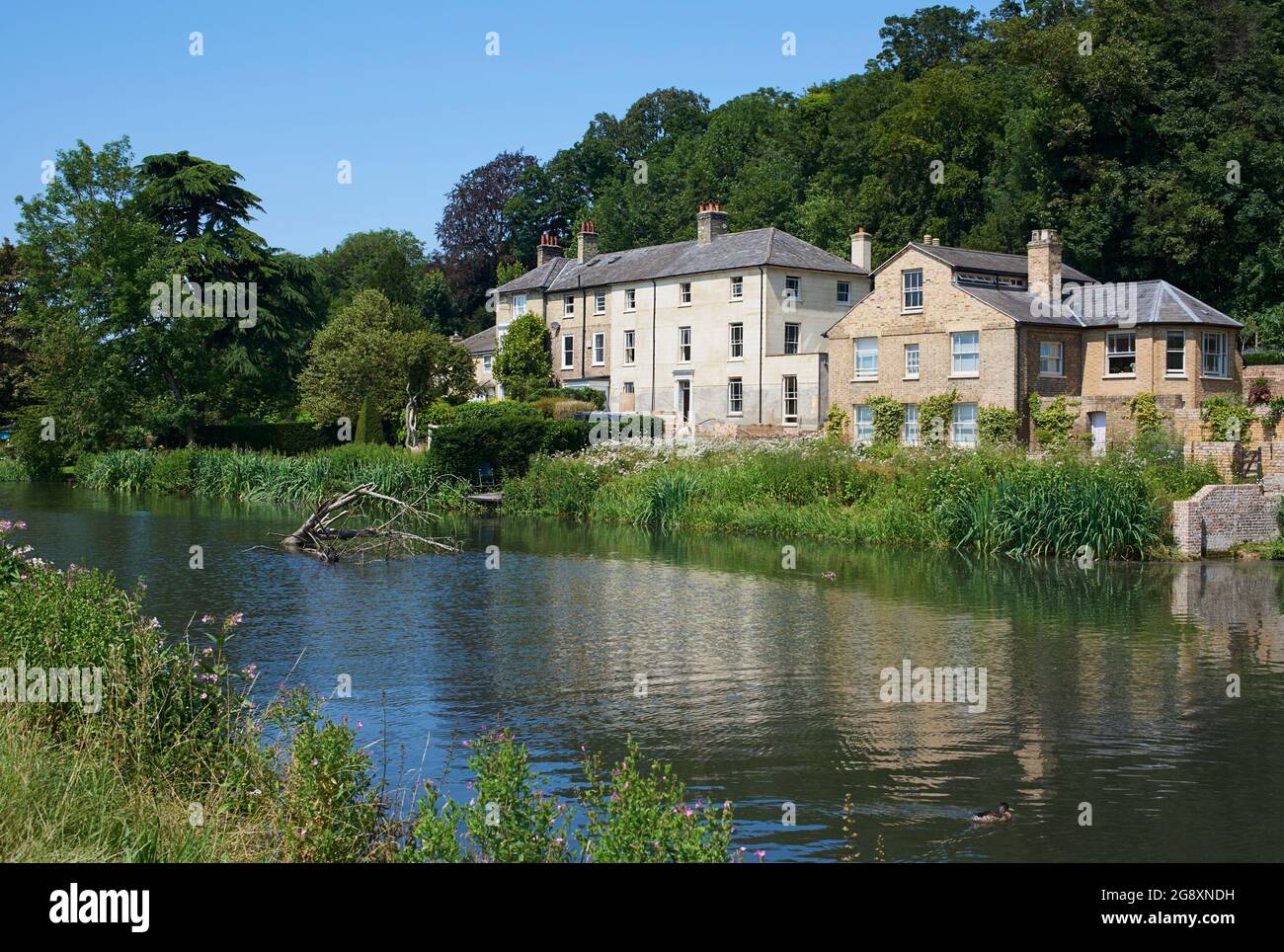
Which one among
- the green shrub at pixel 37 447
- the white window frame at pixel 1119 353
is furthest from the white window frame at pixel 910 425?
the green shrub at pixel 37 447

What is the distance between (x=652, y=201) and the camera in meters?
92.3

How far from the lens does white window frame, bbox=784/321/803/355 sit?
188 feet

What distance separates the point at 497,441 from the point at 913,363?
1675 cm

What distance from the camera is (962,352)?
46.3 metres

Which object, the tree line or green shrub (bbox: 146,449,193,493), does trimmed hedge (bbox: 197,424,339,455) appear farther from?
green shrub (bbox: 146,449,193,493)

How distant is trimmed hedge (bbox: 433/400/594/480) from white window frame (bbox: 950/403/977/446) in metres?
14.7

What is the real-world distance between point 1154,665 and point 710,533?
2080cm

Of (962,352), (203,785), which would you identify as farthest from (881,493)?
(203,785)

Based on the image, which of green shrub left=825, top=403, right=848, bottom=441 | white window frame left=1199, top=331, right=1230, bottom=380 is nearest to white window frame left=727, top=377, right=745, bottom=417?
green shrub left=825, top=403, right=848, bottom=441

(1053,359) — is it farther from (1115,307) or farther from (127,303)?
(127,303)

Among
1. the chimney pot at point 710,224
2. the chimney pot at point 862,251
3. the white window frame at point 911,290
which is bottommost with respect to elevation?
the white window frame at point 911,290

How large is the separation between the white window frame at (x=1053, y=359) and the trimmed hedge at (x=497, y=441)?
18.0 meters

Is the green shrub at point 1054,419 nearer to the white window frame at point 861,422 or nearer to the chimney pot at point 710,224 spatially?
the white window frame at point 861,422

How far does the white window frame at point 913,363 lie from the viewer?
47844 millimetres
